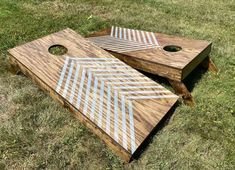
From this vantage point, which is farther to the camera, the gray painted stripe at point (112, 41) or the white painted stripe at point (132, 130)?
the gray painted stripe at point (112, 41)

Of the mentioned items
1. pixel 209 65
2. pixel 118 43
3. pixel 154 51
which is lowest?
pixel 209 65

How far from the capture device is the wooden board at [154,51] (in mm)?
4238

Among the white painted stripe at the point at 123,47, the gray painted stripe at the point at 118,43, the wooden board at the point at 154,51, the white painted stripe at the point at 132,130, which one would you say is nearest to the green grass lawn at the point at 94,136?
the white painted stripe at the point at 132,130

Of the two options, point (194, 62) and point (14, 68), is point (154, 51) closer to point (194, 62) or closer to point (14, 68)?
point (194, 62)

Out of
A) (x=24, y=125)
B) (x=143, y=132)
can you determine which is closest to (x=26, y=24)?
(x=24, y=125)

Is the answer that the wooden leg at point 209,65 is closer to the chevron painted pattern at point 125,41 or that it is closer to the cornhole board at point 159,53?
the cornhole board at point 159,53

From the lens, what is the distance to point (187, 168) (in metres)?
3.29

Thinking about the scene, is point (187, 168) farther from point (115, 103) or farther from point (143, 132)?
point (115, 103)

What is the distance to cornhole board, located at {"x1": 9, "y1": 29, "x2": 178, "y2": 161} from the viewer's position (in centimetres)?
343

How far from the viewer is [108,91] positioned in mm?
3926

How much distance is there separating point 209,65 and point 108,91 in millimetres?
1972

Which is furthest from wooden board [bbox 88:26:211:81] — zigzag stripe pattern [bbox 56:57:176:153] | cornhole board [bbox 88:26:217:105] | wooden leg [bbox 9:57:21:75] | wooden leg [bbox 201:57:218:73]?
wooden leg [bbox 9:57:21:75]

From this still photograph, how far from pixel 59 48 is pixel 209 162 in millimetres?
3089

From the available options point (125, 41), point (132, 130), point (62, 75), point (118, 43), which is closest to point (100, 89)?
point (62, 75)
